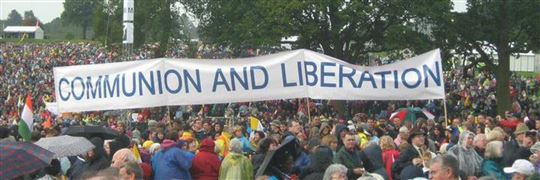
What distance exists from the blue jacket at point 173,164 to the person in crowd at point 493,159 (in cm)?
309

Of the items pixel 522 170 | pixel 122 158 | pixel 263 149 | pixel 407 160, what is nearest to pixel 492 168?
pixel 407 160

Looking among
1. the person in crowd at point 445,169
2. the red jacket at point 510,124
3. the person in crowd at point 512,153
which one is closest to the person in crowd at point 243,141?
the person in crowd at point 512,153

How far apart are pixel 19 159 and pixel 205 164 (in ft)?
14.2

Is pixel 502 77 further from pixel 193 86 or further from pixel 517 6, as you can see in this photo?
pixel 193 86

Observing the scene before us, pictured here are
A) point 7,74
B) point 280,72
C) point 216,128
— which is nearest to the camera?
point 280,72

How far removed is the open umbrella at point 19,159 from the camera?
22.1 ft

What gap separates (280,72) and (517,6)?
2905cm

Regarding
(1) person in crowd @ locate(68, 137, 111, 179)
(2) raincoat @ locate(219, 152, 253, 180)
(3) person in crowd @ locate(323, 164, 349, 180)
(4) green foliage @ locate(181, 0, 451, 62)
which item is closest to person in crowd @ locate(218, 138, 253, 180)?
(2) raincoat @ locate(219, 152, 253, 180)

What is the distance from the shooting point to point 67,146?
34.6 ft

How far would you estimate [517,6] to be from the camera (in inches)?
1635

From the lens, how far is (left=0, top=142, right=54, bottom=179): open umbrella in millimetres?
6730

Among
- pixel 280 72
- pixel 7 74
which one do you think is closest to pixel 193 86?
pixel 280 72

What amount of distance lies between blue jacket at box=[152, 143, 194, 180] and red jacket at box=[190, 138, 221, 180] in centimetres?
8

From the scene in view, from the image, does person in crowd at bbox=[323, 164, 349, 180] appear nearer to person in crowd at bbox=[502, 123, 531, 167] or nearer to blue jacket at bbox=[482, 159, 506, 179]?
blue jacket at bbox=[482, 159, 506, 179]
